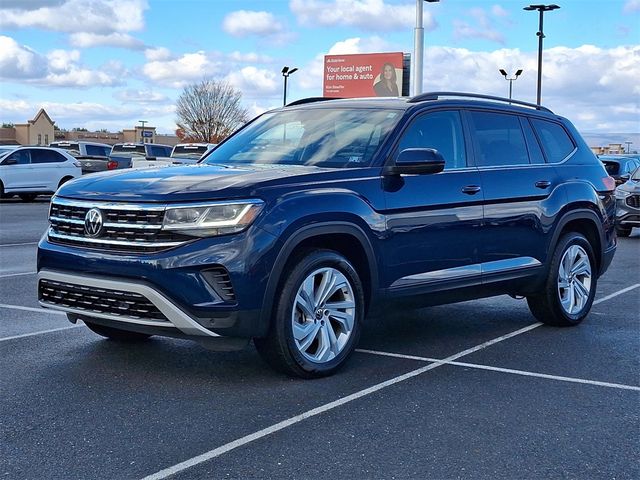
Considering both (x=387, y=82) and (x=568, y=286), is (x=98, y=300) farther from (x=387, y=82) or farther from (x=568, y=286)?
(x=387, y=82)

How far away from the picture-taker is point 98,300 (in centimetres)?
542

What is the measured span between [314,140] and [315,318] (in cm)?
150

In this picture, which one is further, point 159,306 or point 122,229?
point 122,229

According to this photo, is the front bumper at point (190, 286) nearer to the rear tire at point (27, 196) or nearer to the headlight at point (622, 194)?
the headlight at point (622, 194)

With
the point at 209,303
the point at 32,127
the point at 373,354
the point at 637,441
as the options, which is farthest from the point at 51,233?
the point at 32,127

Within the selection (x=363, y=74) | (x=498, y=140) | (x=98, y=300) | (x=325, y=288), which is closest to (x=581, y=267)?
(x=498, y=140)

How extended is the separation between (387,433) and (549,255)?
3397 mm

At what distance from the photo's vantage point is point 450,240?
651cm

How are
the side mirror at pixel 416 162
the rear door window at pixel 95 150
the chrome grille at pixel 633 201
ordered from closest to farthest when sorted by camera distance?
the side mirror at pixel 416 162
the chrome grille at pixel 633 201
the rear door window at pixel 95 150

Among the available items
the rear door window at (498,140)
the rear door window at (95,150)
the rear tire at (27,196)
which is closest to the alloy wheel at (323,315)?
the rear door window at (498,140)

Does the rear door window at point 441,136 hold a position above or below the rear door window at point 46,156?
above

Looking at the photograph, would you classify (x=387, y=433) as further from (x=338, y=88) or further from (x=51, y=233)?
(x=338, y=88)

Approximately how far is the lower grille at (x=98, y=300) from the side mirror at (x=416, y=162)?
1.93m

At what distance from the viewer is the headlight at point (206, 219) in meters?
5.22
